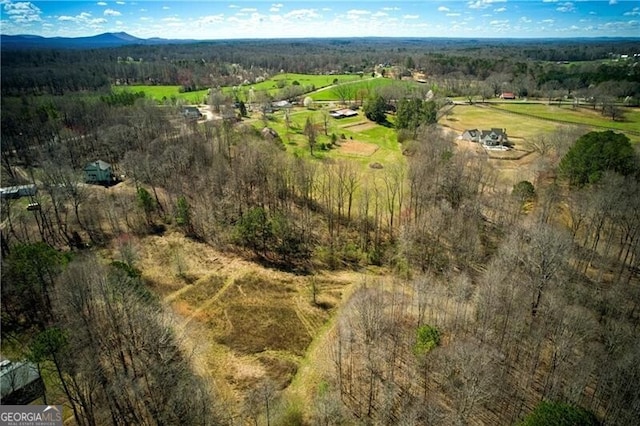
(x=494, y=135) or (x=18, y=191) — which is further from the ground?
(x=494, y=135)

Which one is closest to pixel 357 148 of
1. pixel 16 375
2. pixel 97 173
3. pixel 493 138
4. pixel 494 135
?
pixel 493 138

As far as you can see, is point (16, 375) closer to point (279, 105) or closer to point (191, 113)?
point (191, 113)

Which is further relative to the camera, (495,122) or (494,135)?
(495,122)

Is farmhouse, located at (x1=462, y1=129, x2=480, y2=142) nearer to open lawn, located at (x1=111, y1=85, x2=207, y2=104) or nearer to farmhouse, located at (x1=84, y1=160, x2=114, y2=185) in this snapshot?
farmhouse, located at (x1=84, y1=160, x2=114, y2=185)

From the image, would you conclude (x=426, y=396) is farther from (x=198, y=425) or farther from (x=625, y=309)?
(x=625, y=309)

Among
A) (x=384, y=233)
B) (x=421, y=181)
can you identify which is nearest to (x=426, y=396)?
(x=384, y=233)

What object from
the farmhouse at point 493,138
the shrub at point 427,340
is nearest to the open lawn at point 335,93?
the farmhouse at point 493,138

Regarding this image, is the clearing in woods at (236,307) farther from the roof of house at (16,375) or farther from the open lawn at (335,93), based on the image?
the open lawn at (335,93)
